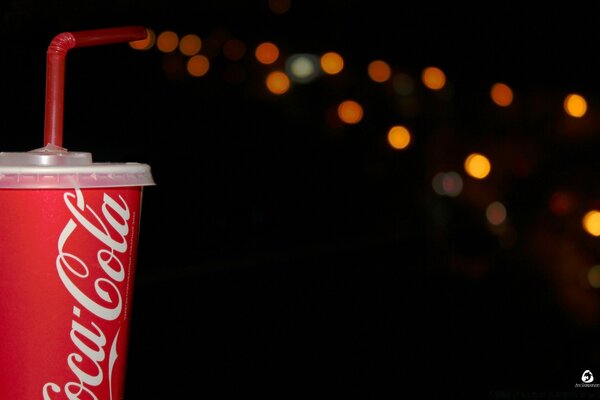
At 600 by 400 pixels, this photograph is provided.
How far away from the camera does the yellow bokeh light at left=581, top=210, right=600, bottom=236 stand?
2557mm

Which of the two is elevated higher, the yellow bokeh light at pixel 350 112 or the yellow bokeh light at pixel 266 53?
the yellow bokeh light at pixel 266 53

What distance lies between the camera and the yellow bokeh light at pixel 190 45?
2.88m

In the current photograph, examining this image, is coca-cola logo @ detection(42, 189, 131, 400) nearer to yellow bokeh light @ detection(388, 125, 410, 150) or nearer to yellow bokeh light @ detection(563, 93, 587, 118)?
yellow bokeh light @ detection(563, 93, 587, 118)

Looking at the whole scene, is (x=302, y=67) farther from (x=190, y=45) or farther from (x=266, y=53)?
(x=190, y=45)

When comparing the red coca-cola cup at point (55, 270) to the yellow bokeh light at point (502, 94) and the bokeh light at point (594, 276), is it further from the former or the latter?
the yellow bokeh light at point (502, 94)

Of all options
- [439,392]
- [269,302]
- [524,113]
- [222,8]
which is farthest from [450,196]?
[439,392]

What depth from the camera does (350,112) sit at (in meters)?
3.03

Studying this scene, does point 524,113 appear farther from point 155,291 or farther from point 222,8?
point 155,291

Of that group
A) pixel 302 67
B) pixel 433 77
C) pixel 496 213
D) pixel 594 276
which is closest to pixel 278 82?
pixel 302 67

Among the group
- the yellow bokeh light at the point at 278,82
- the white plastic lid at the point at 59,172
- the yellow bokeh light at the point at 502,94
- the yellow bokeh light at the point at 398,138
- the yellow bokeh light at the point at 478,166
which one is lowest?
the white plastic lid at the point at 59,172

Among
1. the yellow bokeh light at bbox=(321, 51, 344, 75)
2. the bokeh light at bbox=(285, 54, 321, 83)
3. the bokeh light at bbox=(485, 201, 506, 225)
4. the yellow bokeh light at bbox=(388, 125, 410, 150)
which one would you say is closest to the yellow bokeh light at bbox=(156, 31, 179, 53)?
the bokeh light at bbox=(285, 54, 321, 83)

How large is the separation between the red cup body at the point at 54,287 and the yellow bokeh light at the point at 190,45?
217 centimetres

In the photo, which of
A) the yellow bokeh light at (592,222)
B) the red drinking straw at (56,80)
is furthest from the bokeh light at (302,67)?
the red drinking straw at (56,80)

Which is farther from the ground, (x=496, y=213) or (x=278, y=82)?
(x=278, y=82)
